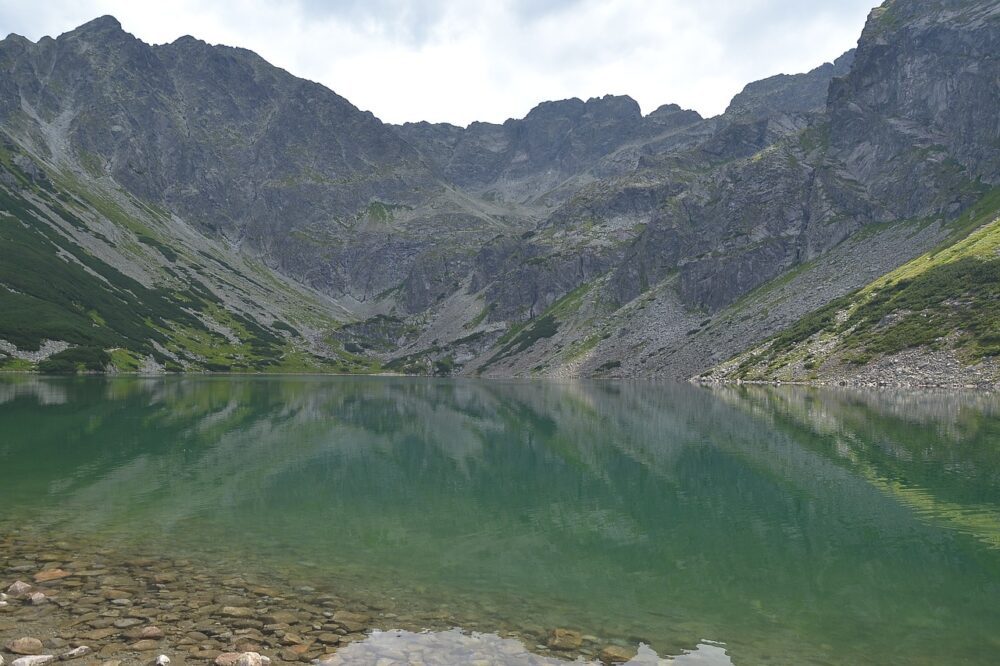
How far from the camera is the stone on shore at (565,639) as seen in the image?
46.0 ft

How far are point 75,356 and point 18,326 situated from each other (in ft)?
45.1

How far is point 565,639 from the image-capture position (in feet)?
47.4

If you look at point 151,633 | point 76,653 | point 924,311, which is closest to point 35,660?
point 76,653

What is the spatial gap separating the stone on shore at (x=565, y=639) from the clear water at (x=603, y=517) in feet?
1.90

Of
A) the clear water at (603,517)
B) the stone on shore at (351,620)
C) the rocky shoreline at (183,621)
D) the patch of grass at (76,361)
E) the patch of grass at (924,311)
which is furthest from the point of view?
the patch of grass at (76,361)

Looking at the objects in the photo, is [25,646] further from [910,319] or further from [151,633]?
[910,319]

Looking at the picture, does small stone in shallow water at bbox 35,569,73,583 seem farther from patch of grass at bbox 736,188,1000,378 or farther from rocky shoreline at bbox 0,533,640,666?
patch of grass at bbox 736,188,1000,378

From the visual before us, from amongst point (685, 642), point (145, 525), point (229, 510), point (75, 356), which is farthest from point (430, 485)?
point (75, 356)

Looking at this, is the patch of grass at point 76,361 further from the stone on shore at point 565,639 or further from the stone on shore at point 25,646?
the stone on shore at point 565,639

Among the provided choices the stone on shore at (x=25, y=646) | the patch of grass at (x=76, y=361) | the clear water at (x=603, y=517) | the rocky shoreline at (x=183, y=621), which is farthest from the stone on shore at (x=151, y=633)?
the patch of grass at (x=76, y=361)

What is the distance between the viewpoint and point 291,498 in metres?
30.6

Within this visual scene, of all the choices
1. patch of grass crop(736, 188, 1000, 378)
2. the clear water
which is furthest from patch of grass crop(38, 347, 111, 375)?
→ patch of grass crop(736, 188, 1000, 378)

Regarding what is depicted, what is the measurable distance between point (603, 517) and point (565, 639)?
1385 cm

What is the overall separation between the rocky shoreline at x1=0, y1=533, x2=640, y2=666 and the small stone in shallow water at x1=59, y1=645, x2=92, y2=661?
18 mm
